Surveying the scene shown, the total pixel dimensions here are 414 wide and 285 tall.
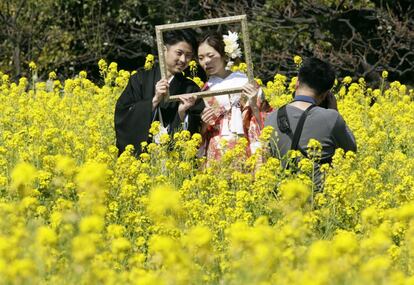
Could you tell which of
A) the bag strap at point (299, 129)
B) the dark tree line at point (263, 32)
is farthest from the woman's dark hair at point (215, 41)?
the dark tree line at point (263, 32)

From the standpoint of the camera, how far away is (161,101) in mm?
6602

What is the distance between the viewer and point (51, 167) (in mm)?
5812

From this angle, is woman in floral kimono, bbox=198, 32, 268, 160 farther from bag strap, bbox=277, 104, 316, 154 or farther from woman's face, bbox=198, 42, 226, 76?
bag strap, bbox=277, 104, 316, 154

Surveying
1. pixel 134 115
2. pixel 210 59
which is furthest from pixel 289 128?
pixel 134 115

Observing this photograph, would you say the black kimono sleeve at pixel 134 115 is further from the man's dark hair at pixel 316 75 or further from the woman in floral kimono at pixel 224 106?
the man's dark hair at pixel 316 75

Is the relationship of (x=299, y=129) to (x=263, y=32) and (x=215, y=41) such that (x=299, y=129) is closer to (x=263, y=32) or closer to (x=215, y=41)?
(x=215, y=41)

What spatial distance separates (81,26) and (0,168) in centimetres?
1037

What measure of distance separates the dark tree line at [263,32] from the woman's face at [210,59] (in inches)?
275

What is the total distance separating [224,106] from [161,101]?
1.24ft

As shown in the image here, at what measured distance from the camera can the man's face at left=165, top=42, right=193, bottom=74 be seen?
6.41m

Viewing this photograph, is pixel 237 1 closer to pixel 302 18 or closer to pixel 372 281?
pixel 302 18

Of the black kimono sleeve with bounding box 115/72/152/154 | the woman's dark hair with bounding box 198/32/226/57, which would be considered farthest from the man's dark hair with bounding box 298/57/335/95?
the black kimono sleeve with bounding box 115/72/152/154

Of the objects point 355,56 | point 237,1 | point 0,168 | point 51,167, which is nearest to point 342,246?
point 51,167

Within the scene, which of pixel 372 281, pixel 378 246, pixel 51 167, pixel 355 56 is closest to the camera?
pixel 372 281
